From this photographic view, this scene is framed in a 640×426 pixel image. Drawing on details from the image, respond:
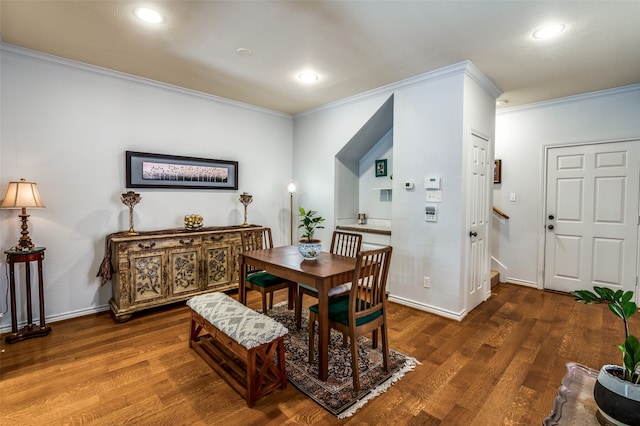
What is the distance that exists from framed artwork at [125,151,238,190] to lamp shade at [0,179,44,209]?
84 centimetres

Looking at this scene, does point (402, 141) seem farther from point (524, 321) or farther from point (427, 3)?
point (524, 321)

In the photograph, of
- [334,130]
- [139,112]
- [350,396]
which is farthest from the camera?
[334,130]

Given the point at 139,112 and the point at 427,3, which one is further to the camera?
the point at 139,112

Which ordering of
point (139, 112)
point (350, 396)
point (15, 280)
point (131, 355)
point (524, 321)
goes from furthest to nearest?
point (139, 112) < point (524, 321) < point (15, 280) < point (131, 355) < point (350, 396)

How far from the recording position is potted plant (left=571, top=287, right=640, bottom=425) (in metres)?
1.17

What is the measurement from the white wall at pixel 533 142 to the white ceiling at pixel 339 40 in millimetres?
315

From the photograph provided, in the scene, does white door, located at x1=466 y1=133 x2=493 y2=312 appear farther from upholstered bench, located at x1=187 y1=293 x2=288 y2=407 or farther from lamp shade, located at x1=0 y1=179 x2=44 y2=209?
lamp shade, located at x1=0 y1=179 x2=44 y2=209

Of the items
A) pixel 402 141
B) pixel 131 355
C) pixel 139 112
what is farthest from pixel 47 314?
pixel 402 141

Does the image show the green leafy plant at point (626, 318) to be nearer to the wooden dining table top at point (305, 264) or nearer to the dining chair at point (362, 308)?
the dining chair at point (362, 308)

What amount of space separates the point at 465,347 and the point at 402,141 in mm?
2212

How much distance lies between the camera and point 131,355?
8.21 feet

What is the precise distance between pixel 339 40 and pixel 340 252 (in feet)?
6.52

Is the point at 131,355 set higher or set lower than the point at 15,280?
lower

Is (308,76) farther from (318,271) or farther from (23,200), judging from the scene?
(23,200)
